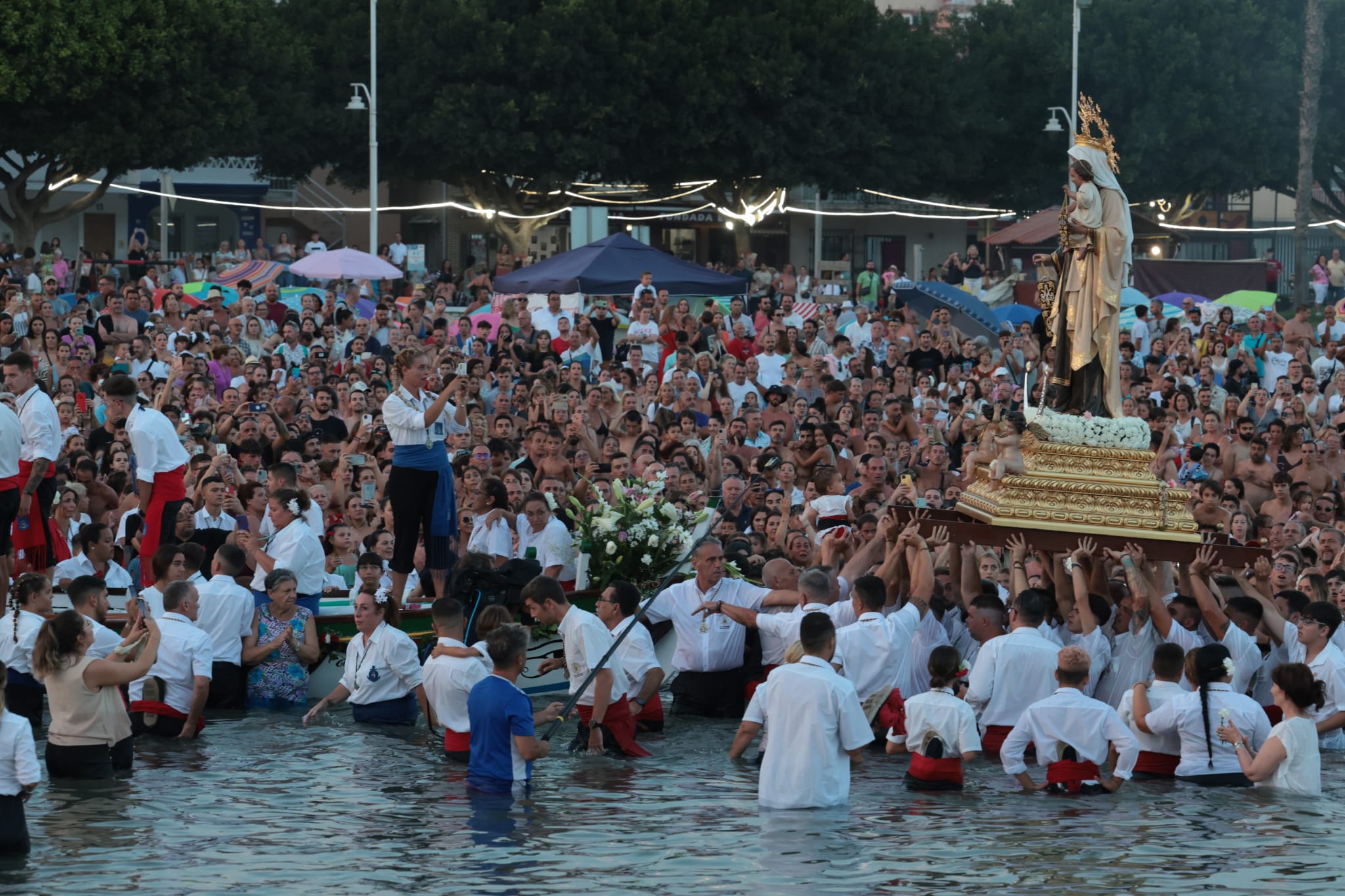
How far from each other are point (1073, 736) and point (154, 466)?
712 cm

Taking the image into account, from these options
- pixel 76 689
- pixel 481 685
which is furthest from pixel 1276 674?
pixel 76 689

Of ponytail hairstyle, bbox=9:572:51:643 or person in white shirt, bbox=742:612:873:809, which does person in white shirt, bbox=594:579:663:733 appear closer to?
person in white shirt, bbox=742:612:873:809

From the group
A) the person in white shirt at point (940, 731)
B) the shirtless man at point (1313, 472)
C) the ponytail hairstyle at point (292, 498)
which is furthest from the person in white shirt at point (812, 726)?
the shirtless man at point (1313, 472)

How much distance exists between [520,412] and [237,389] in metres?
2.77

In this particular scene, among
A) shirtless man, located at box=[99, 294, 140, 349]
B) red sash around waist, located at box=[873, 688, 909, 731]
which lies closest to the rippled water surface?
red sash around waist, located at box=[873, 688, 909, 731]

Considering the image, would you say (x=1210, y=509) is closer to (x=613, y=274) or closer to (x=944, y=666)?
(x=944, y=666)

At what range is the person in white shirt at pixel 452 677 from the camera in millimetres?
10648

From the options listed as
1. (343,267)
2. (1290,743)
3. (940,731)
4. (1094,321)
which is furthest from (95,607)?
(343,267)

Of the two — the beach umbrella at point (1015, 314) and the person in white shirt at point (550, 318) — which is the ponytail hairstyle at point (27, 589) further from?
the beach umbrella at point (1015, 314)

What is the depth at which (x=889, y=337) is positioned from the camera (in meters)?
24.0

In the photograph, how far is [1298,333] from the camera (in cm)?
2469

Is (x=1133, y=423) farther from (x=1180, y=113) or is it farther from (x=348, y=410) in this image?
(x=1180, y=113)

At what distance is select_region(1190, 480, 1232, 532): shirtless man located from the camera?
45.9ft

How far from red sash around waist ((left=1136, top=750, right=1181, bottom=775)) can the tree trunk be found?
28920mm
